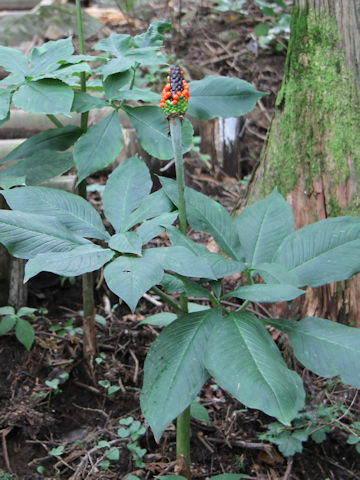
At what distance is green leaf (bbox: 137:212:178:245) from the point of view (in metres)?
1.24

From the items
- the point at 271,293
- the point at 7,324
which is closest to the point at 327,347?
the point at 271,293

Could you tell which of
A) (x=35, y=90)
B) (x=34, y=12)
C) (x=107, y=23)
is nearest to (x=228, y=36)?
(x=107, y=23)

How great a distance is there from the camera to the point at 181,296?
1.37 m

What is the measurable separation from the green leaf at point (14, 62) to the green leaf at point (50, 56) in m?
0.03

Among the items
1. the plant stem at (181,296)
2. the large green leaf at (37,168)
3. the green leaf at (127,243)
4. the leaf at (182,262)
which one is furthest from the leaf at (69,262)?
the large green leaf at (37,168)

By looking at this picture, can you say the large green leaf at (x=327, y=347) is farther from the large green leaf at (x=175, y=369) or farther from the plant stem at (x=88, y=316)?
the plant stem at (x=88, y=316)

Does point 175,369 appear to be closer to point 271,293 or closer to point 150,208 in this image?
point 271,293

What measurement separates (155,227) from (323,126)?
130 cm

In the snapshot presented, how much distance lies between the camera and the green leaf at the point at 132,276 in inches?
40.8

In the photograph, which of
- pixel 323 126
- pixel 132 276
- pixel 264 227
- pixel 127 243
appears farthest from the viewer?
pixel 323 126

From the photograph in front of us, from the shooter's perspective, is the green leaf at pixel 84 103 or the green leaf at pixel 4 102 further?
the green leaf at pixel 84 103

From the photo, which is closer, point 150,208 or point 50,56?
point 150,208

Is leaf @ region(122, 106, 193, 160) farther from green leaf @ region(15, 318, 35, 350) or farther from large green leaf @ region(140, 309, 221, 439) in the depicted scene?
green leaf @ region(15, 318, 35, 350)

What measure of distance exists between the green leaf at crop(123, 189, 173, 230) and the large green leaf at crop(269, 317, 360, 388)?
0.45 meters
